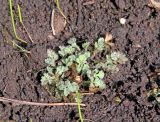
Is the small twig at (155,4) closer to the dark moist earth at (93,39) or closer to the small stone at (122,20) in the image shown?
the dark moist earth at (93,39)

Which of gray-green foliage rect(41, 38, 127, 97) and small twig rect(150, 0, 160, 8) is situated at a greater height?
small twig rect(150, 0, 160, 8)

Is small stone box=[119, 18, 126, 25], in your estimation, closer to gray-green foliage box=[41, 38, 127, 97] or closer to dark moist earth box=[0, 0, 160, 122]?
dark moist earth box=[0, 0, 160, 122]

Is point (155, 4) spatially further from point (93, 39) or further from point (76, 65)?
point (76, 65)

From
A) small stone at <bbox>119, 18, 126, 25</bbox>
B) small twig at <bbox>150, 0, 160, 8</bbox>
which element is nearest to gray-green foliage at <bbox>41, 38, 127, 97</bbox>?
small stone at <bbox>119, 18, 126, 25</bbox>

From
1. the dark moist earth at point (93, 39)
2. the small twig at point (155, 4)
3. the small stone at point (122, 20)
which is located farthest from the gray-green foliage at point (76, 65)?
the small twig at point (155, 4)

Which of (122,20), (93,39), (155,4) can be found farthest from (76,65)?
(155,4)
